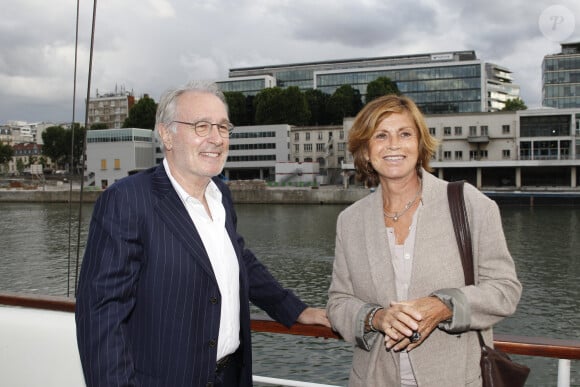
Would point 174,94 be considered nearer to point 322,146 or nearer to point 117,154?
point 322,146

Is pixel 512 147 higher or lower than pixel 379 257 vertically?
higher

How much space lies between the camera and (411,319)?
1.71 meters

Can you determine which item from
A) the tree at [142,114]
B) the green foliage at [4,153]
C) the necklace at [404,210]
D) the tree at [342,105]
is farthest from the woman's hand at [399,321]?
the green foliage at [4,153]

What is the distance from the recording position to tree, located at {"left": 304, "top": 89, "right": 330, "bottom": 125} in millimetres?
71375

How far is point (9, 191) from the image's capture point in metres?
58.8

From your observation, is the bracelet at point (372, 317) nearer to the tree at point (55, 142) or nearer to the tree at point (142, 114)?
the tree at point (142, 114)

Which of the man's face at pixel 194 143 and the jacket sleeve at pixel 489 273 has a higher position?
the man's face at pixel 194 143

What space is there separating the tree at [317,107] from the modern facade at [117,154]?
21065mm

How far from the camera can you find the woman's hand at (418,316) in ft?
5.63

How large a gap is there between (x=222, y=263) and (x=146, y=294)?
0.30 m

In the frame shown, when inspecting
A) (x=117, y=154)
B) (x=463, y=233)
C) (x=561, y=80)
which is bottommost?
(x=463, y=233)

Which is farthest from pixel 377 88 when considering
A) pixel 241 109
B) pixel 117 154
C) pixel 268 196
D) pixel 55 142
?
pixel 55 142

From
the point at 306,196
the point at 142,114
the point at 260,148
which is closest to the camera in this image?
the point at 306,196

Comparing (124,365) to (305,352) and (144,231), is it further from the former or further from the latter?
(305,352)
